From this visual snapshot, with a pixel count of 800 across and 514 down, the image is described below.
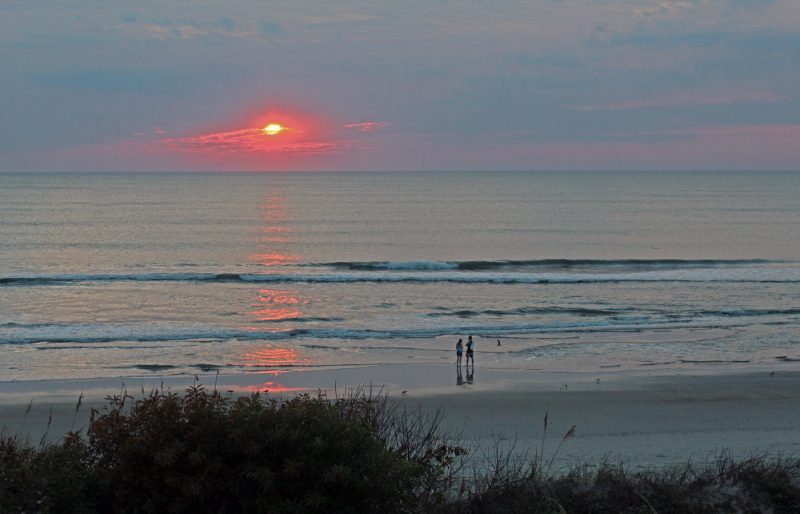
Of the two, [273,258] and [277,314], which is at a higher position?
[273,258]

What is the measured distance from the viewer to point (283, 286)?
43156 mm

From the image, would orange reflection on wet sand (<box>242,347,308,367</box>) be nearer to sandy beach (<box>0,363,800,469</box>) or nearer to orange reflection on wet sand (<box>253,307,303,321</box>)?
sandy beach (<box>0,363,800,469</box>)

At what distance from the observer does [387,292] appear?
4119 cm

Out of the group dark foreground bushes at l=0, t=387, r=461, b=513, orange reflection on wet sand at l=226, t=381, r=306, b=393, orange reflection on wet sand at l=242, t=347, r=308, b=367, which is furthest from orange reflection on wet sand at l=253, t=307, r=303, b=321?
dark foreground bushes at l=0, t=387, r=461, b=513

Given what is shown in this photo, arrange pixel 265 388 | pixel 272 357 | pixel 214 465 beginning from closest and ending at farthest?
1. pixel 214 465
2. pixel 265 388
3. pixel 272 357

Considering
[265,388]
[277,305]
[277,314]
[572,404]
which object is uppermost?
[277,305]

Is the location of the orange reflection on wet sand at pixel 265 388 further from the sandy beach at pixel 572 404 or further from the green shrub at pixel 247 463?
the green shrub at pixel 247 463

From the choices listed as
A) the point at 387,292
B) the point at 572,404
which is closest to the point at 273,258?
the point at 387,292

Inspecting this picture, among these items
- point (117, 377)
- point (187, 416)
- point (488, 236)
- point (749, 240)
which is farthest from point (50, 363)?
point (749, 240)

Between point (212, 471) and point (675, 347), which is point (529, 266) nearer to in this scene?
point (675, 347)

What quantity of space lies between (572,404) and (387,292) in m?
22.4

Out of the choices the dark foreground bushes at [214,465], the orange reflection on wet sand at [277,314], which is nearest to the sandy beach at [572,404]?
the dark foreground bushes at [214,465]

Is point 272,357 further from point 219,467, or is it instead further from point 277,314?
point 219,467

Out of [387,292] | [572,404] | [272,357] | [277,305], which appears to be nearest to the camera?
[572,404]
